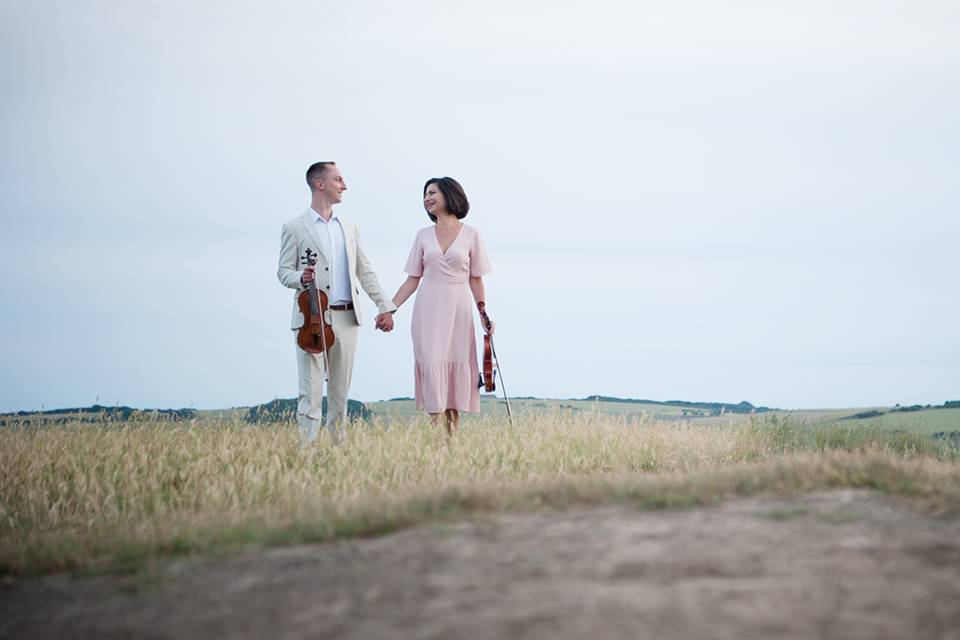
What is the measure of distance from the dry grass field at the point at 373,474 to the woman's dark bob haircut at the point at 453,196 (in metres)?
2.38

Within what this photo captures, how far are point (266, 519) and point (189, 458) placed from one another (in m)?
4.46

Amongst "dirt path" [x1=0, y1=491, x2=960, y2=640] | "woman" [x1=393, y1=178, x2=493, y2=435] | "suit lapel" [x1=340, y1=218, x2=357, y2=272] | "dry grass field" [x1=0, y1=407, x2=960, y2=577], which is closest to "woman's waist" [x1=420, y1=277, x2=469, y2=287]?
"woman" [x1=393, y1=178, x2=493, y2=435]

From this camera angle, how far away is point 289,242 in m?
10.6

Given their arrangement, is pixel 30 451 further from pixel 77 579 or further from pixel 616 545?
pixel 616 545

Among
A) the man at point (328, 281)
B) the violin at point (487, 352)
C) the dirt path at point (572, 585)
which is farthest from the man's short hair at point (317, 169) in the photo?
the dirt path at point (572, 585)

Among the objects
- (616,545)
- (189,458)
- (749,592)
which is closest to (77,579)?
(616,545)

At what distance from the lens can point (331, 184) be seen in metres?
10.8

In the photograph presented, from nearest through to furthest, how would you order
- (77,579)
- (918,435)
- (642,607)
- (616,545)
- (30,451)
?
(642,607) → (616,545) → (77,579) → (30,451) → (918,435)

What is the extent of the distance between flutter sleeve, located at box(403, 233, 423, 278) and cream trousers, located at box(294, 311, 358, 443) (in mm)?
839

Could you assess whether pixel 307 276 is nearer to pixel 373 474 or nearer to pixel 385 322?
pixel 385 322

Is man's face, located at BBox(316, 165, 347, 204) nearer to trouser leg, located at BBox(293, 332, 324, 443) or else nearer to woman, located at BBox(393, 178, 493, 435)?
woman, located at BBox(393, 178, 493, 435)

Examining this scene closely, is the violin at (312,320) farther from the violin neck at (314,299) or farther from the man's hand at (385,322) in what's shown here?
the man's hand at (385,322)

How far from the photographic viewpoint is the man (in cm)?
1055

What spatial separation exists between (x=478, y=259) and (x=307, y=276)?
6.28 feet
